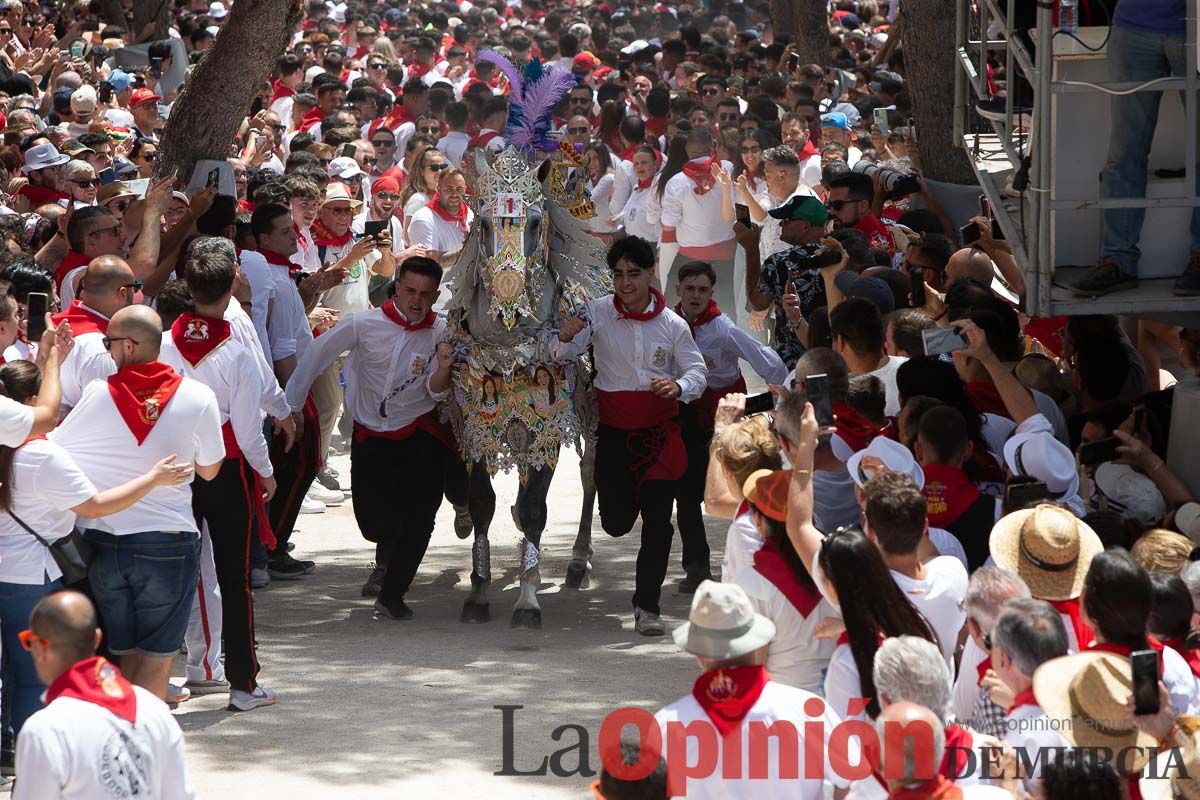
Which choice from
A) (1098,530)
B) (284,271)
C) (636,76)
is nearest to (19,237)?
(284,271)

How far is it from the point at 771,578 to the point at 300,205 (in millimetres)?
5471

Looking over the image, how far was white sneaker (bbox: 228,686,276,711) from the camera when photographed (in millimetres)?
7379

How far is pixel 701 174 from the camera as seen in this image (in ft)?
45.0

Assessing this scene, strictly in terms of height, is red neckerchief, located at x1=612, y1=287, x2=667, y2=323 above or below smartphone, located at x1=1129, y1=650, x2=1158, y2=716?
above

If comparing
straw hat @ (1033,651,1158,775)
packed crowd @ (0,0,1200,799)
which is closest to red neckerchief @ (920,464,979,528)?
packed crowd @ (0,0,1200,799)

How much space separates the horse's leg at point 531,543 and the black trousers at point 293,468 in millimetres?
1346

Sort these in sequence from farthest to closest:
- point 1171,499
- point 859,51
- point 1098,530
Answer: point 859,51
point 1171,499
point 1098,530

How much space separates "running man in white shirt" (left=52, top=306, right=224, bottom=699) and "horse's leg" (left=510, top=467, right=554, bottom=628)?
231 centimetres

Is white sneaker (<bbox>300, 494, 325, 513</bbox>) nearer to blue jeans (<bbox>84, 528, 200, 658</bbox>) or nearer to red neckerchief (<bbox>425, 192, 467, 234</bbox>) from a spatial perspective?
red neckerchief (<bbox>425, 192, 467, 234</bbox>)

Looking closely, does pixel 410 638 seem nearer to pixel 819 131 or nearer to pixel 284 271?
pixel 284 271

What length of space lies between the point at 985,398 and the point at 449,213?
5.37 meters

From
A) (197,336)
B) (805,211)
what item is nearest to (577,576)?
(805,211)

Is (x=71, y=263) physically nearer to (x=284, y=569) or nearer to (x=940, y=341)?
(x=284, y=569)

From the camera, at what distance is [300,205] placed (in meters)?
10.1
